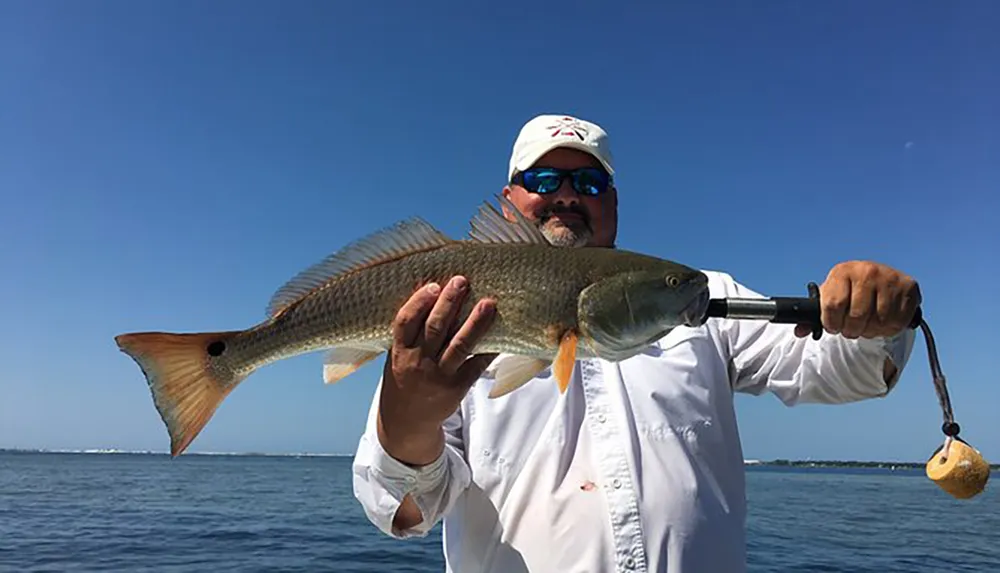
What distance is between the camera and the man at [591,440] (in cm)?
303

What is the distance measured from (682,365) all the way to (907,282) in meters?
1.32

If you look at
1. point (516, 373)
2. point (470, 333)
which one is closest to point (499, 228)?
point (470, 333)

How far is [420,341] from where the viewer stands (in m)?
2.97

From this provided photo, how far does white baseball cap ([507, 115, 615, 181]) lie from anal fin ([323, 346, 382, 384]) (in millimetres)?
2025

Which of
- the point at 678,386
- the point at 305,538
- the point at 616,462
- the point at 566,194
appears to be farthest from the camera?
the point at 305,538

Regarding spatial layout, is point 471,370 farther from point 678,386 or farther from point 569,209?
point 569,209

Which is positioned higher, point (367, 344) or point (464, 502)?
point (367, 344)

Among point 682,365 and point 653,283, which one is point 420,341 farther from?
point 682,365

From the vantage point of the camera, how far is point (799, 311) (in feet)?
8.65

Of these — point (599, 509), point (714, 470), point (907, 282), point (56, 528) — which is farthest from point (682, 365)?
point (56, 528)

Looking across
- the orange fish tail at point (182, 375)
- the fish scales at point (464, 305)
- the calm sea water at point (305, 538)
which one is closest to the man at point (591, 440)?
the fish scales at point (464, 305)

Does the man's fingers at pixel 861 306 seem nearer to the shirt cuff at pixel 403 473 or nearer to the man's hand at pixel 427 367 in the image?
the man's hand at pixel 427 367

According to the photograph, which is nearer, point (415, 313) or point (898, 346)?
point (415, 313)

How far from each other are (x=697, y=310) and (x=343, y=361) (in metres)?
1.63
